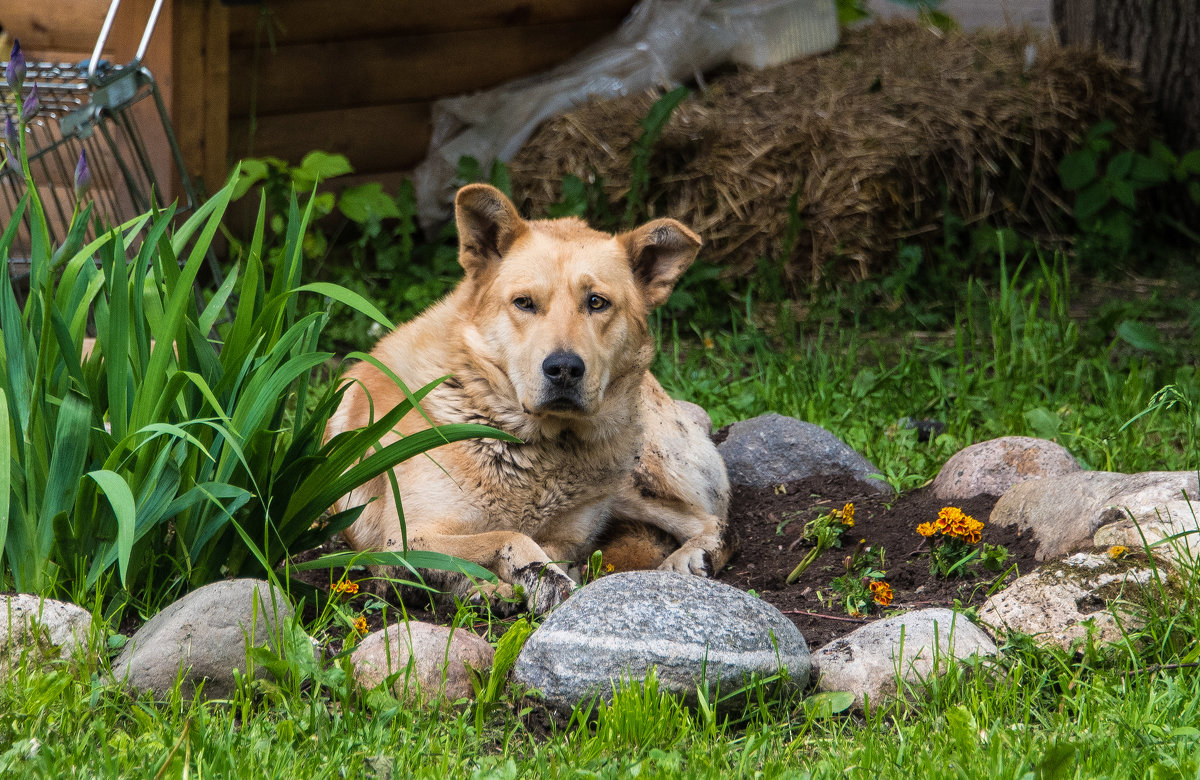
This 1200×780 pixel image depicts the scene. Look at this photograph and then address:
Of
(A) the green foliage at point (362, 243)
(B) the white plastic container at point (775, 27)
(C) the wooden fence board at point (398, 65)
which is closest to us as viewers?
(A) the green foliage at point (362, 243)

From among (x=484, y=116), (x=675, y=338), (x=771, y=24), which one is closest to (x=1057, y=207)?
(x=771, y=24)

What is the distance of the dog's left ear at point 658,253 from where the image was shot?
3451 mm

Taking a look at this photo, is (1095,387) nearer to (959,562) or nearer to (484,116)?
(959,562)

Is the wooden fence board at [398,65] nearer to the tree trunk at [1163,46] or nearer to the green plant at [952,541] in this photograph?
the tree trunk at [1163,46]

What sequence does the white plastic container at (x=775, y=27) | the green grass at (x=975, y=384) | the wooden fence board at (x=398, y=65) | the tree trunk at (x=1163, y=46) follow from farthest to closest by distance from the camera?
the white plastic container at (x=775, y=27)
the tree trunk at (x=1163, y=46)
the wooden fence board at (x=398, y=65)
the green grass at (x=975, y=384)

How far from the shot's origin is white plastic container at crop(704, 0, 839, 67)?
24.3 feet

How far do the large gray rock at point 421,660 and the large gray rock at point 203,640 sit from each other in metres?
0.21

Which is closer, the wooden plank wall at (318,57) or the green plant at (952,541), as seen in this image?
the green plant at (952,541)

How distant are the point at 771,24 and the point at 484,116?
2179 millimetres

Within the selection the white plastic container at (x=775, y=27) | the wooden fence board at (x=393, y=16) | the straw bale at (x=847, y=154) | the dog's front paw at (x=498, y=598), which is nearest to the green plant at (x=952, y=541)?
the dog's front paw at (x=498, y=598)

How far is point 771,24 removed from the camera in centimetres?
753

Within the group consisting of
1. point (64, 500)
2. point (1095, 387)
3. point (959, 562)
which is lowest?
point (1095, 387)

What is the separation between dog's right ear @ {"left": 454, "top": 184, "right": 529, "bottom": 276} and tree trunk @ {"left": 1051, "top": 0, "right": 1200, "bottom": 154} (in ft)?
18.5

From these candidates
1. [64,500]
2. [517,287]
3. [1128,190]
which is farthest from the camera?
[1128,190]
